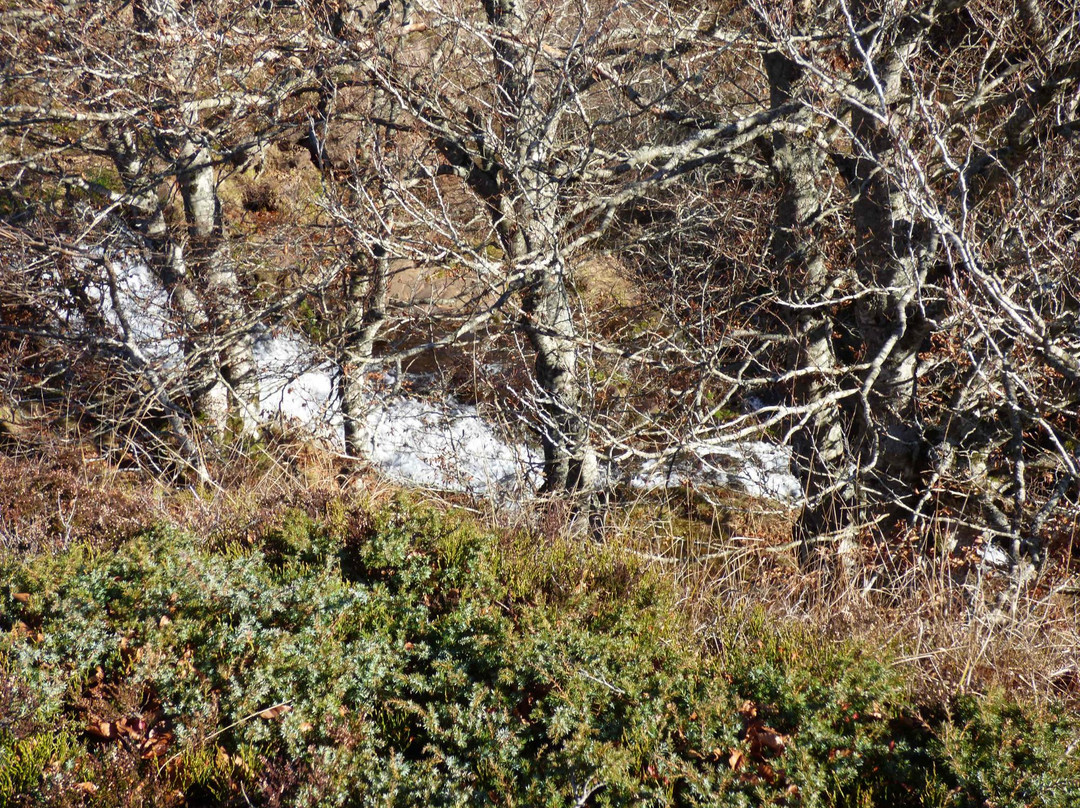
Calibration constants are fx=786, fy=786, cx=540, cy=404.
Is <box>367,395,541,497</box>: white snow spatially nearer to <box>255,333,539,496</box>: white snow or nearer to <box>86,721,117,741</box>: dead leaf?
<box>255,333,539,496</box>: white snow

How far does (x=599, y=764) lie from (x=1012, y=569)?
11.3 ft

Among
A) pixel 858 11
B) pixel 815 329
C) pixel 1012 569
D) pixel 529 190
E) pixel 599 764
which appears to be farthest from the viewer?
pixel 815 329

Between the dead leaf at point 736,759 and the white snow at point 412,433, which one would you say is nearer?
the dead leaf at point 736,759

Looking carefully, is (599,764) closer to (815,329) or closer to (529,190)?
(529,190)

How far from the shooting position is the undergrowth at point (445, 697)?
107 inches

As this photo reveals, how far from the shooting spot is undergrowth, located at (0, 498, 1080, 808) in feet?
8.92

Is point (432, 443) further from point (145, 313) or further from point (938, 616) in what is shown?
point (938, 616)

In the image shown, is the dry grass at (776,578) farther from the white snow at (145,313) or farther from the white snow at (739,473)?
the white snow at (145,313)

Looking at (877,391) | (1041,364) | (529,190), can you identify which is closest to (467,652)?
(529,190)

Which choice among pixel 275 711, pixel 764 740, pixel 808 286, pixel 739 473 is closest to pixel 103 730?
pixel 275 711

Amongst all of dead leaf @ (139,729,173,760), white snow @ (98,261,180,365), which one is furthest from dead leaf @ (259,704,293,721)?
white snow @ (98,261,180,365)

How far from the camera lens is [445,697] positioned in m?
3.26

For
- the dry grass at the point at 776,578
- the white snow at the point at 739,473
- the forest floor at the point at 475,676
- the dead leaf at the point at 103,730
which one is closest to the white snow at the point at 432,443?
the white snow at the point at 739,473

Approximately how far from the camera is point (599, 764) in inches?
108
